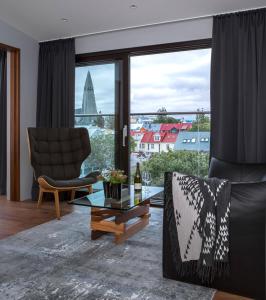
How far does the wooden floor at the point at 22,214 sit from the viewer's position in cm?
352

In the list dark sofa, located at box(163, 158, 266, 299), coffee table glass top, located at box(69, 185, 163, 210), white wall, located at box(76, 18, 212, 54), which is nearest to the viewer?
dark sofa, located at box(163, 158, 266, 299)

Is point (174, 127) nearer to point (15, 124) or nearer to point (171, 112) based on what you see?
point (171, 112)

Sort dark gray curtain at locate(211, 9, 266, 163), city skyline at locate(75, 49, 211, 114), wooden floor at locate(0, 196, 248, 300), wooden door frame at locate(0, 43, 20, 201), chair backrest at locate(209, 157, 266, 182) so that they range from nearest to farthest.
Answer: chair backrest at locate(209, 157, 266, 182) → wooden floor at locate(0, 196, 248, 300) → dark gray curtain at locate(211, 9, 266, 163) → city skyline at locate(75, 49, 211, 114) → wooden door frame at locate(0, 43, 20, 201)

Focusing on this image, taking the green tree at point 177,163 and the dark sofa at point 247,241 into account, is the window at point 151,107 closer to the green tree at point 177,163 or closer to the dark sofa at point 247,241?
the green tree at point 177,163

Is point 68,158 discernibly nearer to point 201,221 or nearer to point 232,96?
point 232,96

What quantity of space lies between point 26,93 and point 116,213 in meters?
2.81

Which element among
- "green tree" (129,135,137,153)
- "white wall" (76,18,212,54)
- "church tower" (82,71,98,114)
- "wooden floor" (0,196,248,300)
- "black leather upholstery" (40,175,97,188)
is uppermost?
"white wall" (76,18,212,54)

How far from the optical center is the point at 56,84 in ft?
16.3

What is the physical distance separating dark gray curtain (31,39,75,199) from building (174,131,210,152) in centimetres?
169

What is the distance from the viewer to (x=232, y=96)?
3877 millimetres

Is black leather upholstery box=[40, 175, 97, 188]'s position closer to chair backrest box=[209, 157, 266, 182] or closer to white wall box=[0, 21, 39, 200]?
white wall box=[0, 21, 39, 200]

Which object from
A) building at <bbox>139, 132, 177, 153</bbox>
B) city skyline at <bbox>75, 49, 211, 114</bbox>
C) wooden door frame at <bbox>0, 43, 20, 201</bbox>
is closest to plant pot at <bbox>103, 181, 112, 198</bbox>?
building at <bbox>139, 132, 177, 153</bbox>

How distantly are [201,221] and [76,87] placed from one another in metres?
3.68

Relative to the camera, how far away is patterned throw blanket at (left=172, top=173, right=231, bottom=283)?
6.42 feet
